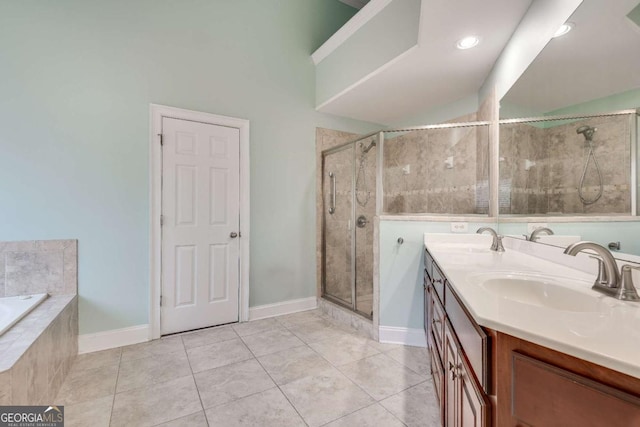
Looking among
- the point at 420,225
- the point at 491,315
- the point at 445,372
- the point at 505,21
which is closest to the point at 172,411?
the point at 445,372

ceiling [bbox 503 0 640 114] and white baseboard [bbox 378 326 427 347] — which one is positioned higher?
ceiling [bbox 503 0 640 114]

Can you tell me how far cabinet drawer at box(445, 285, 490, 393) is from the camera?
79 cm

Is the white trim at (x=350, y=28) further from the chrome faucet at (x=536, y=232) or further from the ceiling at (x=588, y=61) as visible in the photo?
the chrome faucet at (x=536, y=232)

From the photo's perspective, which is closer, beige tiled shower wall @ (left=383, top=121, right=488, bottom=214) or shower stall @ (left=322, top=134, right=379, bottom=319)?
beige tiled shower wall @ (left=383, top=121, right=488, bottom=214)

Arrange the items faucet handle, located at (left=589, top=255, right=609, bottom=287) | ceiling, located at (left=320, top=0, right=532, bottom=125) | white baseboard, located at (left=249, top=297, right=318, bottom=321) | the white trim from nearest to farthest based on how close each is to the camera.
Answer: faucet handle, located at (left=589, top=255, right=609, bottom=287)
ceiling, located at (left=320, top=0, right=532, bottom=125)
the white trim
white baseboard, located at (left=249, top=297, right=318, bottom=321)

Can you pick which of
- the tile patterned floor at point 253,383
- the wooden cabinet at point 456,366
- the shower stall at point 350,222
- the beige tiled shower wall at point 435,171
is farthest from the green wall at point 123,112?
the wooden cabinet at point 456,366

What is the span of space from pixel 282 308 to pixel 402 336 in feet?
4.40

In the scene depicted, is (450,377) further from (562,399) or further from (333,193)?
(333,193)

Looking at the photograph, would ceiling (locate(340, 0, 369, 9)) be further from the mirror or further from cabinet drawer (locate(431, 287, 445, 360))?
cabinet drawer (locate(431, 287, 445, 360))

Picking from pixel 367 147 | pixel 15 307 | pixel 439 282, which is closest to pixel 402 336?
pixel 439 282

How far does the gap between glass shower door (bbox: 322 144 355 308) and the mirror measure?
1.57 meters

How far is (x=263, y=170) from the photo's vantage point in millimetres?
3070

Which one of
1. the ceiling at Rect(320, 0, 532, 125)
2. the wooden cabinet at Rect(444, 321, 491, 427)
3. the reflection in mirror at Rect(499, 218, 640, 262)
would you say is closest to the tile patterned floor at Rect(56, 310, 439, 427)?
the wooden cabinet at Rect(444, 321, 491, 427)

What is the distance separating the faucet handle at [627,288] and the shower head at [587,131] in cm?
69
